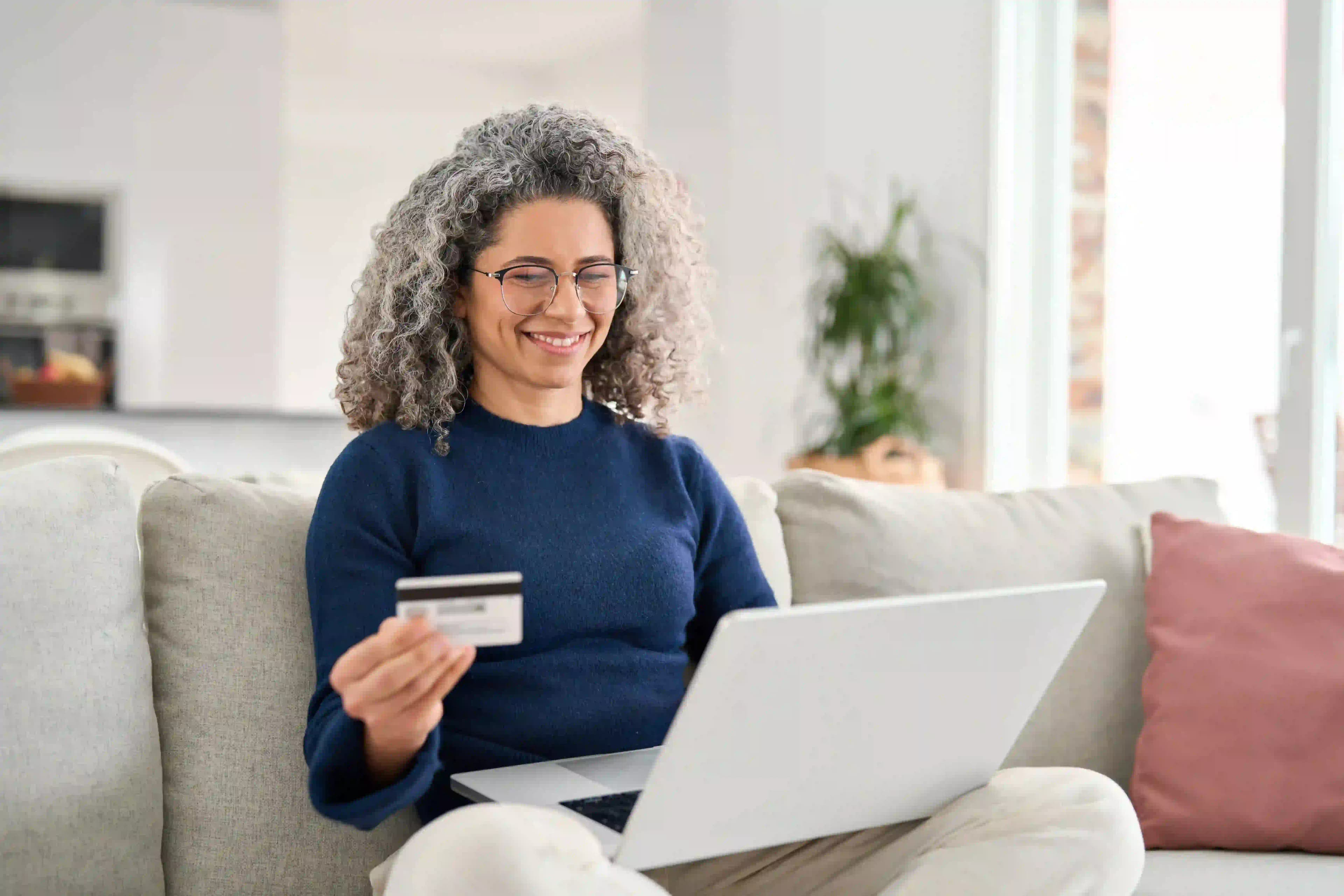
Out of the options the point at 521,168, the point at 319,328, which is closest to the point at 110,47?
the point at 319,328

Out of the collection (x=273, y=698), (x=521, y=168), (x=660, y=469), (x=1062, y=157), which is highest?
(x=1062, y=157)

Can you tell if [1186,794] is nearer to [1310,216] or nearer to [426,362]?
[426,362]

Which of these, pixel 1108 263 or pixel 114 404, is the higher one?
pixel 1108 263

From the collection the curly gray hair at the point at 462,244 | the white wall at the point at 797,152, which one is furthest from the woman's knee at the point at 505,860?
the white wall at the point at 797,152

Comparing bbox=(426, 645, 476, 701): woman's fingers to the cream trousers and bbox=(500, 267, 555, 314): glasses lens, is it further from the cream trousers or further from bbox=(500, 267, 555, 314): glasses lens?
bbox=(500, 267, 555, 314): glasses lens

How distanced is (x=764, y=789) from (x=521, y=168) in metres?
0.78

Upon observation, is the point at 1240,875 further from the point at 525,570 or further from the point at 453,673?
the point at 453,673

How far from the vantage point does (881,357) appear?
373cm

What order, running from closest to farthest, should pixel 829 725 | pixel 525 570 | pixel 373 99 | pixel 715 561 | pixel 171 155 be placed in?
pixel 829 725 < pixel 525 570 < pixel 715 561 < pixel 171 155 < pixel 373 99

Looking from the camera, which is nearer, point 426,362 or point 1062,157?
point 426,362

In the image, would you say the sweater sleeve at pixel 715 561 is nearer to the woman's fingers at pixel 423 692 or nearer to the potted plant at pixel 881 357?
the woman's fingers at pixel 423 692

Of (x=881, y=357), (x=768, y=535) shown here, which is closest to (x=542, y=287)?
(x=768, y=535)

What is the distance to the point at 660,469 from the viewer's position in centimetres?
157

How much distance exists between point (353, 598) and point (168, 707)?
0.99ft
